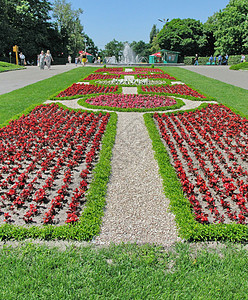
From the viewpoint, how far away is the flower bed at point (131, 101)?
11.3m

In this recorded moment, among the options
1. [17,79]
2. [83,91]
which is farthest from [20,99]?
[17,79]

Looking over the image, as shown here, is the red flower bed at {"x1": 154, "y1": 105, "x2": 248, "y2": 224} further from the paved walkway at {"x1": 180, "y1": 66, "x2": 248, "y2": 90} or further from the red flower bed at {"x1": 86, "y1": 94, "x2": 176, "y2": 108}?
the paved walkway at {"x1": 180, "y1": 66, "x2": 248, "y2": 90}

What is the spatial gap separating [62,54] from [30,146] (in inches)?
2084

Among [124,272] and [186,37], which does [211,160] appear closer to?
[124,272]

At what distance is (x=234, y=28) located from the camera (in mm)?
44406

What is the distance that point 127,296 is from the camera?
283 cm

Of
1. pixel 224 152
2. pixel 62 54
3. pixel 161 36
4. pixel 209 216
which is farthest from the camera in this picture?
pixel 161 36

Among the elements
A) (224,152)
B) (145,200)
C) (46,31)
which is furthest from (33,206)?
(46,31)

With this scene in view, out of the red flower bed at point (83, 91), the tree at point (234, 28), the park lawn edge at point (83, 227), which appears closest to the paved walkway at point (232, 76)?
the red flower bed at point (83, 91)

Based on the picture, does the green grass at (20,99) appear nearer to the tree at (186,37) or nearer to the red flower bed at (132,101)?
the red flower bed at (132,101)

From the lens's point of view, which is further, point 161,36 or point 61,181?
point 161,36

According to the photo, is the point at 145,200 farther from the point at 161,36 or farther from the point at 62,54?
the point at 161,36

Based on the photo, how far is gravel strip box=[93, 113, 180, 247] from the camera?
3.77 meters

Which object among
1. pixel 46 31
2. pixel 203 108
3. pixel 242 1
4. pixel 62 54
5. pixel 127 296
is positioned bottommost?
pixel 127 296
